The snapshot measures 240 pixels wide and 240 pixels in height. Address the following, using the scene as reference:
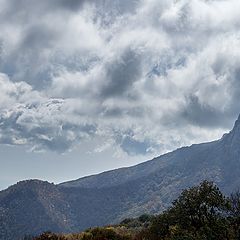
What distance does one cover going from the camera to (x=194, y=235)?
1496 inches

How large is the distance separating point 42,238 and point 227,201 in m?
18.6

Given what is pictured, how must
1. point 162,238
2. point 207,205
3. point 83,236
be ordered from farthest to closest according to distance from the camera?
1. point 83,236
2. point 162,238
3. point 207,205

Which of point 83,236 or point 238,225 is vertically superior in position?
point 83,236

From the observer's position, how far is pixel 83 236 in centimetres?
4834

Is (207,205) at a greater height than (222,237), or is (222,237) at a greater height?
(207,205)

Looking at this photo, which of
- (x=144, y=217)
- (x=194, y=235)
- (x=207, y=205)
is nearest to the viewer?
(x=194, y=235)

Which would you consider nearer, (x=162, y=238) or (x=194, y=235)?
(x=194, y=235)

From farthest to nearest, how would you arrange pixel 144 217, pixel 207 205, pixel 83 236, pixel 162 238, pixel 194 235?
pixel 144 217, pixel 83 236, pixel 162 238, pixel 207 205, pixel 194 235

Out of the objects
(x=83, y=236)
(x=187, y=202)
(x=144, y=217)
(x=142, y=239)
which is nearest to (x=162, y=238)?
(x=142, y=239)

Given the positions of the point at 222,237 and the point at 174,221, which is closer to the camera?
the point at 222,237

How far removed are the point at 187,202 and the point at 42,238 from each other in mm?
14628

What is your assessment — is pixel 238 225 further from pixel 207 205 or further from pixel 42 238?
pixel 42 238

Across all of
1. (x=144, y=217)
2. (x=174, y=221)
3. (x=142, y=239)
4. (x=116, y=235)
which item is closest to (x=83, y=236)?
(x=116, y=235)

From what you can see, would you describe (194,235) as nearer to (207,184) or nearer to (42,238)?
(207,184)
